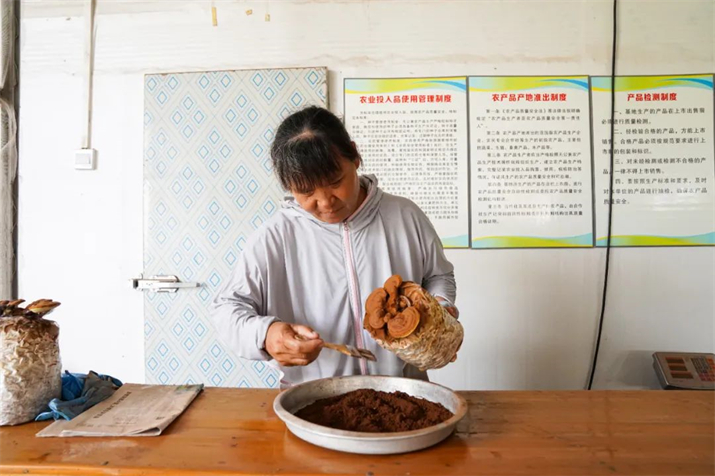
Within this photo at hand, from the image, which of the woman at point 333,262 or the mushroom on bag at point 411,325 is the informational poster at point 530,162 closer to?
the woman at point 333,262

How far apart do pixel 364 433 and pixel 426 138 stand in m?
2.02

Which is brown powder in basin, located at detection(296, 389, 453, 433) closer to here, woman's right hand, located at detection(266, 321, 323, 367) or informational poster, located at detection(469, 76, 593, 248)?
woman's right hand, located at detection(266, 321, 323, 367)

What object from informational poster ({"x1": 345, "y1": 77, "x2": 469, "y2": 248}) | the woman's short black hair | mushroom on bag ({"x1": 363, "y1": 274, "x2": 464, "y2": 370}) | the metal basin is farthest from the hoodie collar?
informational poster ({"x1": 345, "y1": 77, "x2": 469, "y2": 248})

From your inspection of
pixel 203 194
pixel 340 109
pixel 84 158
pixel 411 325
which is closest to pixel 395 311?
pixel 411 325

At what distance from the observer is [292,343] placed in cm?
132

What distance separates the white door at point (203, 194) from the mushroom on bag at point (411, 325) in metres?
1.59

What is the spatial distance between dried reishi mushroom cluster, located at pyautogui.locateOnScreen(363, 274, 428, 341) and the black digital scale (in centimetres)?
179

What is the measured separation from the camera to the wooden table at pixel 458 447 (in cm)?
103

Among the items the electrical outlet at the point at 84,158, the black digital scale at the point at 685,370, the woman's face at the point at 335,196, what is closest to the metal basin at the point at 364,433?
the woman's face at the point at 335,196

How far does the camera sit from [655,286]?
270cm

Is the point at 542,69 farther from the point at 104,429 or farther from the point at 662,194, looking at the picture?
the point at 104,429

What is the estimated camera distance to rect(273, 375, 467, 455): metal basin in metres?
1.04

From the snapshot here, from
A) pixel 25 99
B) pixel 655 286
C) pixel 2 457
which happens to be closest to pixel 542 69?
pixel 655 286

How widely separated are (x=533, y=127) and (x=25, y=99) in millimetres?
3168
